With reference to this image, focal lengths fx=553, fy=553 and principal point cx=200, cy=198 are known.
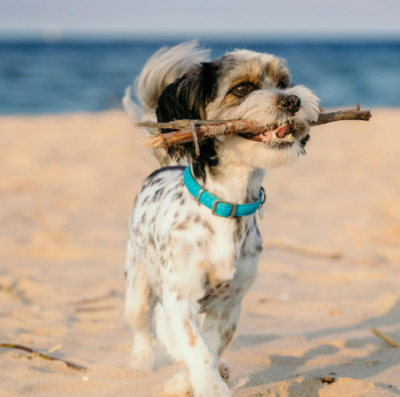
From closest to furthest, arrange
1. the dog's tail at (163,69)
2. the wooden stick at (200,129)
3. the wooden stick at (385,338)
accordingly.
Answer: the wooden stick at (200,129), the wooden stick at (385,338), the dog's tail at (163,69)

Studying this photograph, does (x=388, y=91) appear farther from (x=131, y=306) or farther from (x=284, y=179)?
(x=131, y=306)

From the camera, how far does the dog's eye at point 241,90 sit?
3165mm

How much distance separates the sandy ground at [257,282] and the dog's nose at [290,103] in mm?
805

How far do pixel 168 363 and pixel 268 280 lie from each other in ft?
6.32

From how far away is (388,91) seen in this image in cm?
2303

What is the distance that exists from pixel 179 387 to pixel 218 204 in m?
1.07

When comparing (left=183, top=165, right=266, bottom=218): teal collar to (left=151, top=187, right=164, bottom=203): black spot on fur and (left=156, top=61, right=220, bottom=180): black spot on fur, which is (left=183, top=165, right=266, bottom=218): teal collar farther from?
(left=151, top=187, right=164, bottom=203): black spot on fur

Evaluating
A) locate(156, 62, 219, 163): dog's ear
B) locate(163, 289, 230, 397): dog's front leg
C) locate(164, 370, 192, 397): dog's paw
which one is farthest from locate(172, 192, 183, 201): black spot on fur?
locate(164, 370, 192, 397): dog's paw

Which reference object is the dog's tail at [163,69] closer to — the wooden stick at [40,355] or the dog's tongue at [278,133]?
the dog's tongue at [278,133]

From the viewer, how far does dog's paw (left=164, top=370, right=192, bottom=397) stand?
3.13 m

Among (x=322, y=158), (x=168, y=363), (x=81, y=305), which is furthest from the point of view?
(x=322, y=158)

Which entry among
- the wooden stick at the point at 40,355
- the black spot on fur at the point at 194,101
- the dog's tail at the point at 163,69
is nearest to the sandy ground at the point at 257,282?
the wooden stick at the point at 40,355

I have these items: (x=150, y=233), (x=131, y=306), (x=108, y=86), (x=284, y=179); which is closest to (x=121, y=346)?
(x=131, y=306)

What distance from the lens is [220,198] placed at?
3.09 meters
